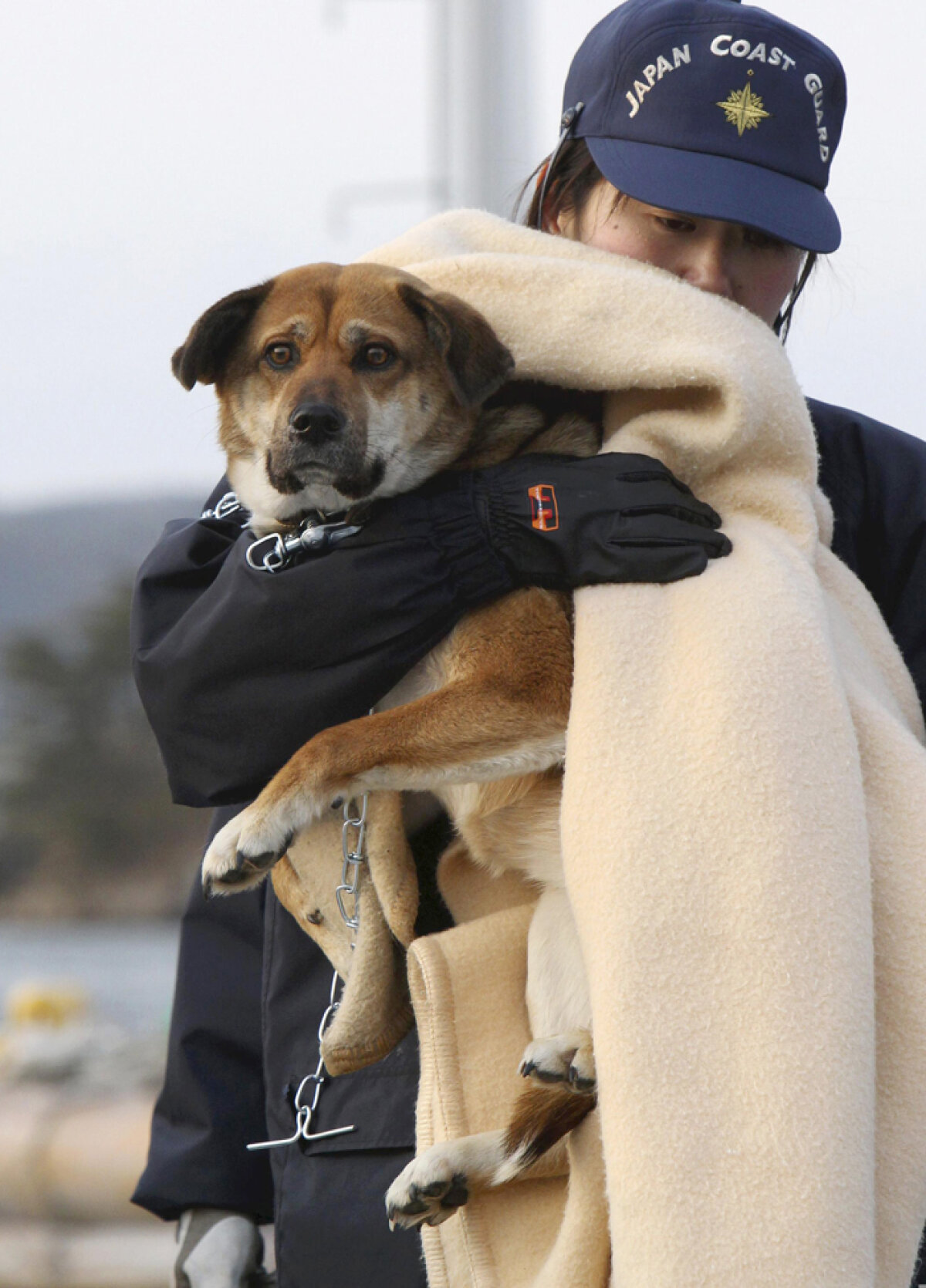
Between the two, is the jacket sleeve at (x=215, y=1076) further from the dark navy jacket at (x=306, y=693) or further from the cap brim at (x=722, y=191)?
the cap brim at (x=722, y=191)

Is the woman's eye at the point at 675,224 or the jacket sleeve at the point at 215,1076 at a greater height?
the woman's eye at the point at 675,224

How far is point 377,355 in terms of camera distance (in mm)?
1822

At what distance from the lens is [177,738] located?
1587mm

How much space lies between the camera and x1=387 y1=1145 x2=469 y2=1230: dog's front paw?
1.36 m

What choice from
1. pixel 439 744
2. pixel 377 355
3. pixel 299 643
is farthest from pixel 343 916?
pixel 377 355

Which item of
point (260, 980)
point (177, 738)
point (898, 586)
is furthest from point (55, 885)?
point (898, 586)

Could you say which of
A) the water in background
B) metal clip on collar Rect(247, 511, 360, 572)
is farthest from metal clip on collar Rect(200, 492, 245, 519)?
the water in background

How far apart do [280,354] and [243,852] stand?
772 mm

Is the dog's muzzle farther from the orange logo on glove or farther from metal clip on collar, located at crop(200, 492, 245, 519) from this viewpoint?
the orange logo on glove

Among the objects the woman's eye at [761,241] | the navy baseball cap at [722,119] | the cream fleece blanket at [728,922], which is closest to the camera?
the cream fleece blanket at [728,922]

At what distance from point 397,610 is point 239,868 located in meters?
0.39

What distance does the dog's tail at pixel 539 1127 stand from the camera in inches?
53.4

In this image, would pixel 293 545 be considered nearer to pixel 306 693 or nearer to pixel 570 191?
pixel 306 693

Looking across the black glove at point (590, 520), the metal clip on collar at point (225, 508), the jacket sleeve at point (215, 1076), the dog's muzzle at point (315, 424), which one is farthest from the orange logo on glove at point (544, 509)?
the jacket sleeve at point (215, 1076)
